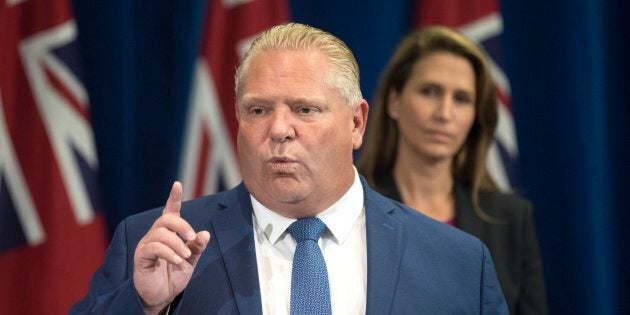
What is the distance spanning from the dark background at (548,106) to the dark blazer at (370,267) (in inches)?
41.8

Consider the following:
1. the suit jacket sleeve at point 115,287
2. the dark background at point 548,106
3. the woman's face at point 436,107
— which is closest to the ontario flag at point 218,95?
the dark background at point 548,106

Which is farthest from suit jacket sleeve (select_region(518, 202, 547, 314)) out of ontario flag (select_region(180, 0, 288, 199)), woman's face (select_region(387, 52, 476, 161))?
ontario flag (select_region(180, 0, 288, 199))

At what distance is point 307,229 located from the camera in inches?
73.7

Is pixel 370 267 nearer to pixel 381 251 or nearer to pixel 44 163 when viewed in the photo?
pixel 381 251

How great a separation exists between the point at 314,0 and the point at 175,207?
1631 mm

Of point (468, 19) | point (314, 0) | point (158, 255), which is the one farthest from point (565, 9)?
point (158, 255)

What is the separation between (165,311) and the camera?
1.74m

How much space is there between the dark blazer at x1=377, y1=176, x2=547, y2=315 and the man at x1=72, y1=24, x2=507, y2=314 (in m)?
0.82

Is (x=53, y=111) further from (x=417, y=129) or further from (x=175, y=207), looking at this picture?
(x=175, y=207)

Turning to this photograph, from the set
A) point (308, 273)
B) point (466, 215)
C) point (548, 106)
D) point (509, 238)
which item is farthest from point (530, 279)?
point (308, 273)

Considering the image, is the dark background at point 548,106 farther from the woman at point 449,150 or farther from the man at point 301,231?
the man at point 301,231

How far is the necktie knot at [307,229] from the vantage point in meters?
1.87

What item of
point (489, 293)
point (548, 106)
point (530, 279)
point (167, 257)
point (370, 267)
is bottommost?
point (530, 279)

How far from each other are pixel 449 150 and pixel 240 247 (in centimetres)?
112
